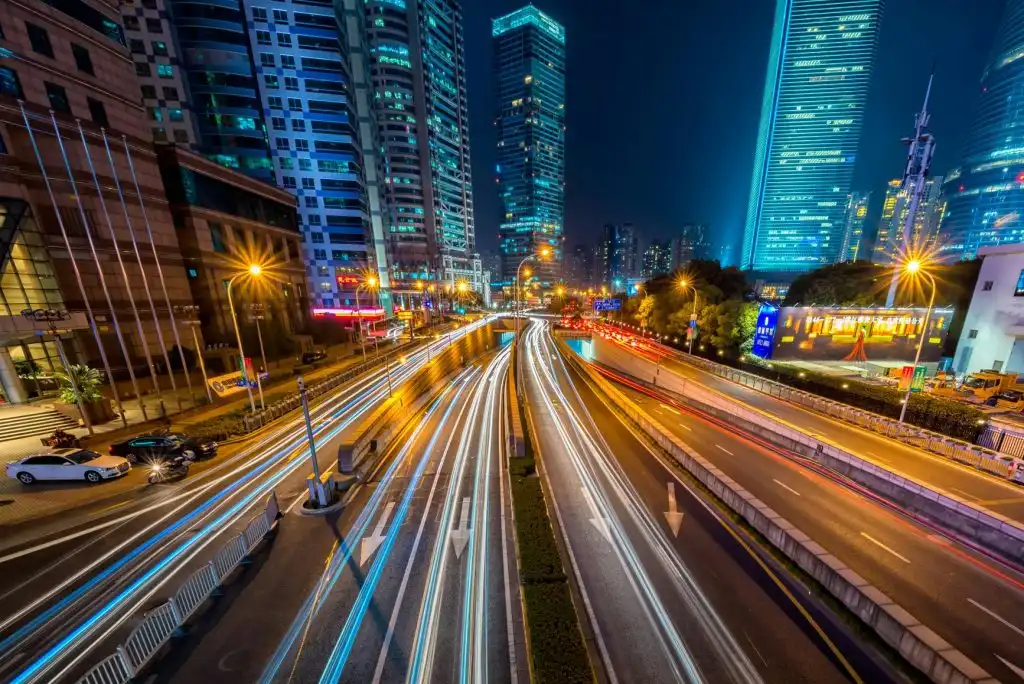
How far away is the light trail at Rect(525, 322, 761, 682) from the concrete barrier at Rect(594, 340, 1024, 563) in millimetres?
10848

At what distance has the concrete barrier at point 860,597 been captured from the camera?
7.86 metres

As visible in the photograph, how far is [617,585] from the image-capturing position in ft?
36.5

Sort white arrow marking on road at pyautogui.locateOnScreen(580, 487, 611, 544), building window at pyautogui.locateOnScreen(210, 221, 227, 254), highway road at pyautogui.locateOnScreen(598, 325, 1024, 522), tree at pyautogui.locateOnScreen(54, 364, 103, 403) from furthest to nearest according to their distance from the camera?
building window at pyautogui.locateOnScreen(210, 221, 227, 254), tree at pyautogui.locateOnScreen(54, 364, 103, 403), highway road at pyautogui.locateOnScreen(598, 325, 1024, 522), white arrow marking on road at pyautogui.locateOnScreen(580, 487, 611, 544)

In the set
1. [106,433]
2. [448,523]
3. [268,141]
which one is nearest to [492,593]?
[448,523]

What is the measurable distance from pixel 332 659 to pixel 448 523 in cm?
570

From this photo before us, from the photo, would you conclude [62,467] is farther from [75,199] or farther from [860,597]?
[860,597]

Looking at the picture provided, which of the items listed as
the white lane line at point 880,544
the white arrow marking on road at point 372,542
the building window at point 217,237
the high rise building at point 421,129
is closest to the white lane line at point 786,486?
the white lane line at point 880,544

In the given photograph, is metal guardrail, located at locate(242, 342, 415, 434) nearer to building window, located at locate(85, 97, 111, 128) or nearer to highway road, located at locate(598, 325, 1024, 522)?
building window, located at locate(85, 97, 111, 128)

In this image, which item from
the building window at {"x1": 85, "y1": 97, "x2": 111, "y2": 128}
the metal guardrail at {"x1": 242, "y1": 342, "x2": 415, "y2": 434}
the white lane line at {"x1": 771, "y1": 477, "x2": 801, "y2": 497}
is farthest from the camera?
the building window at {"x1": 85, "y1": 97, "x2": 111, "y2": 128}

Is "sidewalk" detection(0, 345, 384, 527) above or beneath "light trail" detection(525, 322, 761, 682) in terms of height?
above

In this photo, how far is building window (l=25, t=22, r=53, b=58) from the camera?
24.6m

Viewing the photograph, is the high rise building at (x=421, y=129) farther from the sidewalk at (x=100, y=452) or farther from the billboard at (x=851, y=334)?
the billboard at (x=851, y=334)

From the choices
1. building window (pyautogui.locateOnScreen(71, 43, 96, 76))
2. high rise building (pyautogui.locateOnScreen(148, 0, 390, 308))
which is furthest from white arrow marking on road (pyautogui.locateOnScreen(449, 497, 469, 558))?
high rise building (pyautogui.locateOnScreen(148, 0, 390, 308))

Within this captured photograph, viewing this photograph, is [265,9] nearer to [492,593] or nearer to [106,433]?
[106,433]
